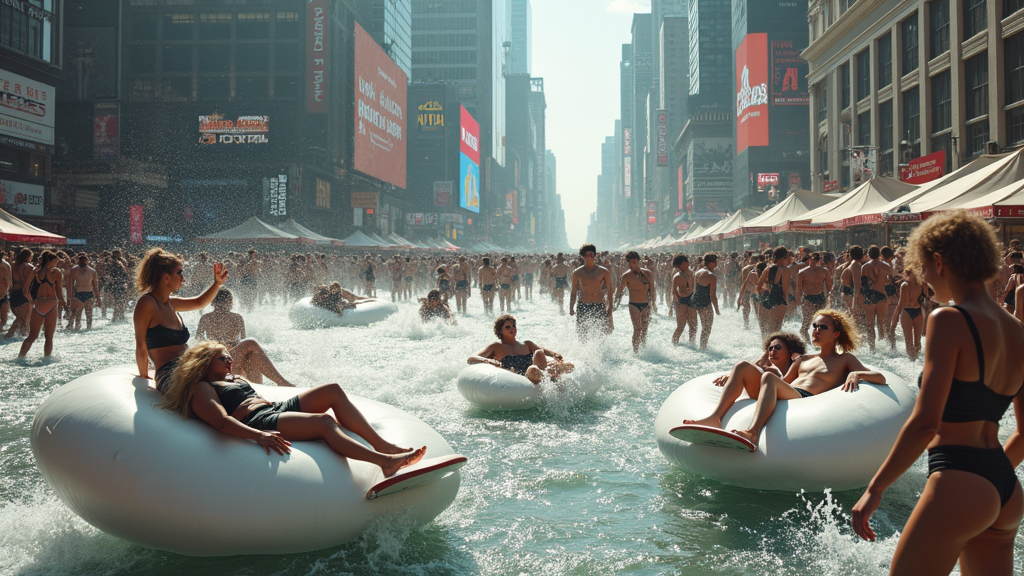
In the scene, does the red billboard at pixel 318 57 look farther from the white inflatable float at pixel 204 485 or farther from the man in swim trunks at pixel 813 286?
the white inflatable float at pixel 204 485

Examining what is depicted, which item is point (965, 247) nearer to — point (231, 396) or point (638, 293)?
point (231, 396)

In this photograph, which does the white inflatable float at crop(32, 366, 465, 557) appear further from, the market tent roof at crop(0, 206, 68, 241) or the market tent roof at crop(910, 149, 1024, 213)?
the market tent roof at crop(0, 206, 68, 241)

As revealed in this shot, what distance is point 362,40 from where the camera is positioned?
164 ft

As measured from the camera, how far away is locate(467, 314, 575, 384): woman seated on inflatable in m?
7.89

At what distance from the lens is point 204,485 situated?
3.82 metres

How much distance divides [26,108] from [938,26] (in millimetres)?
38754

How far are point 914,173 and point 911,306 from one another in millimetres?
17464

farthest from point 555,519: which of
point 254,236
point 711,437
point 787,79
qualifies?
point 787,79

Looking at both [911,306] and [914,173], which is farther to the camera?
[914,173]

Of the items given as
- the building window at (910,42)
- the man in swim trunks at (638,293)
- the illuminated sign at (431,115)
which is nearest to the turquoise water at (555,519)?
the man in swim trunks at (638,293)

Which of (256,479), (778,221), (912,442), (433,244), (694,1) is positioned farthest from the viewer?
(694,1)

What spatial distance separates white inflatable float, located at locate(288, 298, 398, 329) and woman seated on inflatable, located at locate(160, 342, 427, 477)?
39.1 feet

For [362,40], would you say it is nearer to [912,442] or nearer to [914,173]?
[914,173]

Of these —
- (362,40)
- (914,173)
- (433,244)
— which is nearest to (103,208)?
(362,40)
